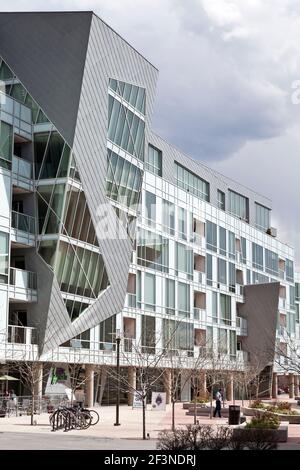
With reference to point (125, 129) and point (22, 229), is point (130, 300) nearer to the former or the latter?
point (125, 129)

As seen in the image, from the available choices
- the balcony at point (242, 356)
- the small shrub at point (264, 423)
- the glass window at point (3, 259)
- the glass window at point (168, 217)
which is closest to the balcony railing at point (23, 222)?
the glass window at point (3, 259)

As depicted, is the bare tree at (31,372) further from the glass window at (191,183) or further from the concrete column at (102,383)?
the glass window at (191,183)

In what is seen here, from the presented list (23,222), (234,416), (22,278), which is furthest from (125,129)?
(234,416)

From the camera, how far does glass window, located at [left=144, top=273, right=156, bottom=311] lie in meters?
59.6

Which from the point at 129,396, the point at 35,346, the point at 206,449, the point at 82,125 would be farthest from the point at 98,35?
the point at 206,449

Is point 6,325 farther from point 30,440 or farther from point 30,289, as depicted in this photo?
point 30,440

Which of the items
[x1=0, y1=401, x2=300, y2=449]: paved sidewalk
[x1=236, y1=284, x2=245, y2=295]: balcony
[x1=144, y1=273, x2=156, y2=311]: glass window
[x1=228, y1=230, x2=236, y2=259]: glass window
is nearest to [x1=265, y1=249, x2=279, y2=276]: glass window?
[x1=236, y1=284, x2=245, y2=295]: balcony

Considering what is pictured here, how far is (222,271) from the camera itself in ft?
245

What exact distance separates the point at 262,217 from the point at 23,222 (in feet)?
164

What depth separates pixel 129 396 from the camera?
5672 centimetres

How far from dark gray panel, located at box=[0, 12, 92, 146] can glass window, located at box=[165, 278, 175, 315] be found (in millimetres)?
21674

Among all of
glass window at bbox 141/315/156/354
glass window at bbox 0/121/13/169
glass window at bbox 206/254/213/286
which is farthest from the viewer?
glass window at bbox 206/254/213/286

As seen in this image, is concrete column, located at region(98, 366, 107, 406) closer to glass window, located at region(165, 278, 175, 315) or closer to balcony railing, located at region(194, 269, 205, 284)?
glass window, located at region(165, 278, 175, 315)

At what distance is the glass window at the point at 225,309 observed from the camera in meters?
74.2
